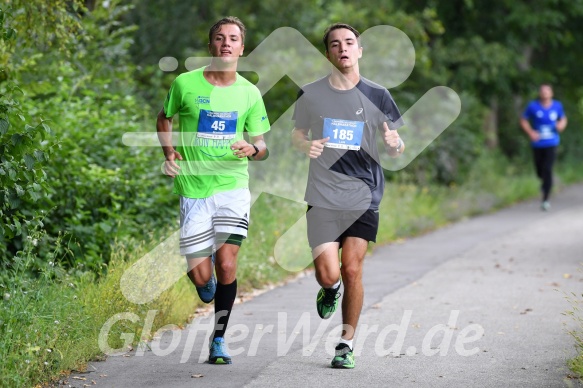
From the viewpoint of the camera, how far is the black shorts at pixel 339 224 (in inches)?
266

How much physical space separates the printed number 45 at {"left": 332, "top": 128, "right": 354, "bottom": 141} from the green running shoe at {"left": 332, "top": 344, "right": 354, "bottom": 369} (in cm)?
130

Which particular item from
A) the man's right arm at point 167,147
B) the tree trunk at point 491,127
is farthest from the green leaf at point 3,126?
the tree trunk at point 491,127

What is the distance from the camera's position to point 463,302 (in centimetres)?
933

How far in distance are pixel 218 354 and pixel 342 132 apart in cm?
160

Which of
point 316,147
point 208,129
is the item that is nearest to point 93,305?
point 208,129

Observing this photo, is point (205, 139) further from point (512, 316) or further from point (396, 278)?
point (396, 278)

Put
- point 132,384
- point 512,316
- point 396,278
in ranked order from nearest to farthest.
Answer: point 132,384
point 512,316
point 396,278

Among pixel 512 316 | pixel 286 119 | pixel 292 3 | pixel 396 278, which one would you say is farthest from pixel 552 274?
pixel 292 3

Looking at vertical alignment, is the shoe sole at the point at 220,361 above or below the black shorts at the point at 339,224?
below

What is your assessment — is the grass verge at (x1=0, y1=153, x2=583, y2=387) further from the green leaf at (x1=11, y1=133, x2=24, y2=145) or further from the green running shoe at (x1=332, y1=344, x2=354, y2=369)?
the green running shoe at (x1=332, y1=344, x2=354, y2=369)

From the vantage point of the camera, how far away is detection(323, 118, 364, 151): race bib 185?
6652 millimetres

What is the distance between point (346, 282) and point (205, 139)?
1272 millimetres

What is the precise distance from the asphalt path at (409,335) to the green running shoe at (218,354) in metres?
0.05

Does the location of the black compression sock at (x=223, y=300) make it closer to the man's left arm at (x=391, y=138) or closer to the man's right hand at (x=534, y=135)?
the man's left arm at (x=391, y=138)
